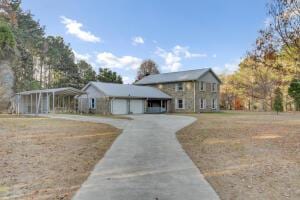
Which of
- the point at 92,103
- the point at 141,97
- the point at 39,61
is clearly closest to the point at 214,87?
the point at 141,97

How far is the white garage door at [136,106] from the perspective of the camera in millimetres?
35719

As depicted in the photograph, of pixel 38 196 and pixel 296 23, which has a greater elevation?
pixel 296 23


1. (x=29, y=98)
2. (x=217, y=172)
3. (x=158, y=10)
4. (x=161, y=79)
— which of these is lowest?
(x=217, y=172)

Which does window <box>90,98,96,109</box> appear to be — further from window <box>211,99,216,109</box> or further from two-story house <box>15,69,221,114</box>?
window <box>211,99,216,109</box>

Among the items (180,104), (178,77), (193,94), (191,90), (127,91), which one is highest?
(178,77)

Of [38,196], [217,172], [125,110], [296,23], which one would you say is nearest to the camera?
[38,196]

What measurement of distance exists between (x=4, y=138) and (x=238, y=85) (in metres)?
47.0

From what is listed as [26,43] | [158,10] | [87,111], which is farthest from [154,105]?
[26,43]

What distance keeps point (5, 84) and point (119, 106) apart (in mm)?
16988

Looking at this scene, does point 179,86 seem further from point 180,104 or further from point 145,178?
point 145,178

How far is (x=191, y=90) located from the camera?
38.2 meters

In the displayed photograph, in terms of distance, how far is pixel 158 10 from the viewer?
27.5 metres

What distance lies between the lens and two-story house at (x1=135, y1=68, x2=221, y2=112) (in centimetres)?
3819

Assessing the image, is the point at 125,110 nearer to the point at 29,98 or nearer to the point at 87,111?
the point at 87,111
